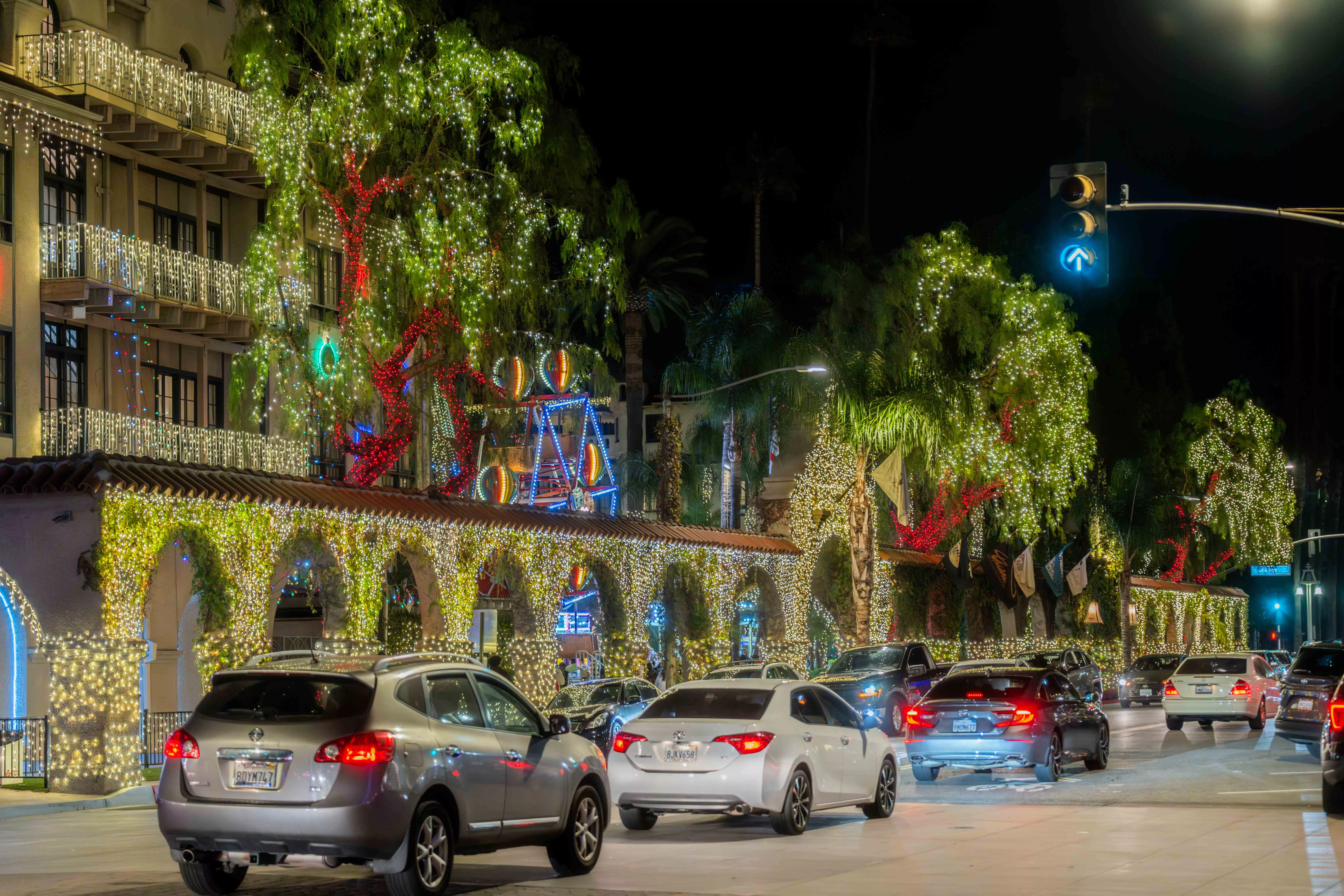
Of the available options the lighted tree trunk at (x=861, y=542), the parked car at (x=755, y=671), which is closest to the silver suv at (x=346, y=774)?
the parked car at (x=755, y=671)

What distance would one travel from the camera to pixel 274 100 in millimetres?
30703

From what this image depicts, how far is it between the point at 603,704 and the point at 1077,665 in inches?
593

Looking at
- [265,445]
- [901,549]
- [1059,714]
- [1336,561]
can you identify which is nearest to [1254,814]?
[1059,714]

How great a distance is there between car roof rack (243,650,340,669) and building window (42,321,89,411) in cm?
1773

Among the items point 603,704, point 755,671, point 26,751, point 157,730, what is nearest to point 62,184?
point 157,730

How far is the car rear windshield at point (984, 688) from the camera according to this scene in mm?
20750

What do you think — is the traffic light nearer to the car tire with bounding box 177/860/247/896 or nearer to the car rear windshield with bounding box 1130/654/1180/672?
the car tire with bounding box 177/860/247/896

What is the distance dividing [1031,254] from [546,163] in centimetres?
2129

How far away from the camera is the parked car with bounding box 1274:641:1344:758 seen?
2395 cm

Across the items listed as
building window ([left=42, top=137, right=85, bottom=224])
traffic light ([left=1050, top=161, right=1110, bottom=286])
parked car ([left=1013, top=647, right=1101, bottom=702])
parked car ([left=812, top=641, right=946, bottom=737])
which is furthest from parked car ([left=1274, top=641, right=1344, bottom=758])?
building window ([left=42, top=137, right=85, bottom=224])

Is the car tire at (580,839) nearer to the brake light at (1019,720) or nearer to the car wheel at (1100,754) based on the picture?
the brake light at (1019,720)

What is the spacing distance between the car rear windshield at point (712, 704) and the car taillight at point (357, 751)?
533cm

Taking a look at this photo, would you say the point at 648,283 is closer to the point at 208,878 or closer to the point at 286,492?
the point at 286,492

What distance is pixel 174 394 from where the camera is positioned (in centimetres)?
3247
